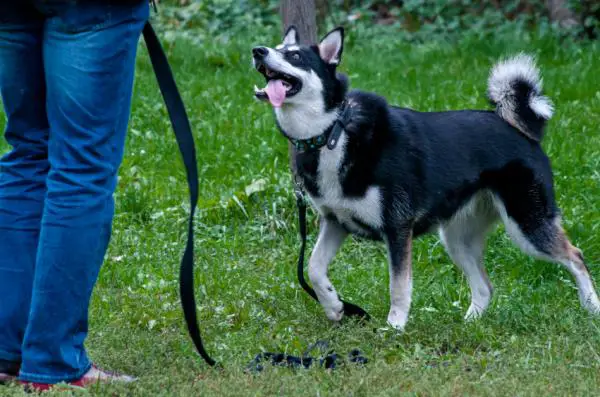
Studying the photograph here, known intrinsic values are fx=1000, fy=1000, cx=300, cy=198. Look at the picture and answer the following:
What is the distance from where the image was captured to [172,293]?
5012 millimetres

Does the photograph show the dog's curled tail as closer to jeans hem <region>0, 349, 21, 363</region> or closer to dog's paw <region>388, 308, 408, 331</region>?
dog's paw <region>388, 308, 408, 331</region>

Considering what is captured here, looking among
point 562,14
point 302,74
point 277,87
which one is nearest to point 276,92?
point 277,87

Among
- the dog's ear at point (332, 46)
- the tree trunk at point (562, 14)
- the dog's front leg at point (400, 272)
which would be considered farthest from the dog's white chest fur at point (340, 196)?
the tree trunk at point (562, 14)

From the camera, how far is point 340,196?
4.34m

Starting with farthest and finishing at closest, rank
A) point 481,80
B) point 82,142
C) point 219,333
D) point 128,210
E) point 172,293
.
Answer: point 481,80 < point 128,210 < point 172,293 < point 219,333 < point 82,142

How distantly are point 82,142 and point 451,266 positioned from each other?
105 inches

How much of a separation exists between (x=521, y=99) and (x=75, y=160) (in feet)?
7.74

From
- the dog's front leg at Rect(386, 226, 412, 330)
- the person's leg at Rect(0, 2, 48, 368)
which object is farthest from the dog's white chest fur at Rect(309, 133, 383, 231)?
the person's leg at Rect(0, 2, 48, 368)

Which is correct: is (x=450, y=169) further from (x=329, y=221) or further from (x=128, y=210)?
(x=128, y=210)

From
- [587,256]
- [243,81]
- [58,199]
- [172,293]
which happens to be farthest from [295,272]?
[243,81]

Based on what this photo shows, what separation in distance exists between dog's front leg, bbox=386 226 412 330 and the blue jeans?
58.0 inches

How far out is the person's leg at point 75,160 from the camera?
10.3 feet

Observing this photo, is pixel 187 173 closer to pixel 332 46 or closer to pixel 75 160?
pixel 75 160

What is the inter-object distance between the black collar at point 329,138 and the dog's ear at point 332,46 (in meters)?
0.24
